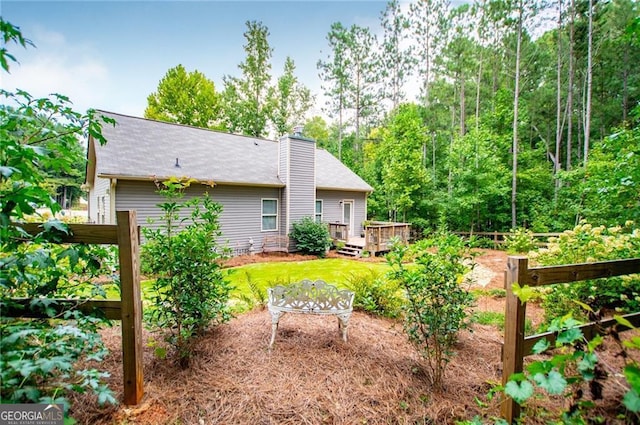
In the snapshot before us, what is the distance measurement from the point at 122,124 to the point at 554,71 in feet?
75.9

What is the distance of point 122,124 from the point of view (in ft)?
32.3

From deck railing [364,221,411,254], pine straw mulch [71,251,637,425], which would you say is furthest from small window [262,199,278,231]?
pine straw mulch [71,251,637,425]

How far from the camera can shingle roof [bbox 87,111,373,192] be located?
8532 millimetres

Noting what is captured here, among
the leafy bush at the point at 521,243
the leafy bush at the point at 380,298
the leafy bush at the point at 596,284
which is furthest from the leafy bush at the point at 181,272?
the leafy bush at the point at 521,243

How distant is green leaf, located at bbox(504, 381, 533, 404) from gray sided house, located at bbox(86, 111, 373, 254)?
Result: 9.33 metres

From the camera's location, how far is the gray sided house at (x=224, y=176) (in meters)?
8.54

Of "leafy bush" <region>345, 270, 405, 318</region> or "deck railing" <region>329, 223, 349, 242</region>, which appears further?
"deck railing" <region>329, 223, 349, 242</region>

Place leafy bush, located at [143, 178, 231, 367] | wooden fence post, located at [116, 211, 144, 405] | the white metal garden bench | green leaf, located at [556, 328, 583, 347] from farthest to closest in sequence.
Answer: the white metal garden bench → leafy bush, located at [143, 178, 231, 367] → wooden fence post, located at [116, 211, 144, 405] → green leaf, located at [556, 328, 583, 347]

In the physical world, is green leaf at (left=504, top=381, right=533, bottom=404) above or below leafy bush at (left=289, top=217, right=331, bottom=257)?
above

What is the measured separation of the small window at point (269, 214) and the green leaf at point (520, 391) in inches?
415

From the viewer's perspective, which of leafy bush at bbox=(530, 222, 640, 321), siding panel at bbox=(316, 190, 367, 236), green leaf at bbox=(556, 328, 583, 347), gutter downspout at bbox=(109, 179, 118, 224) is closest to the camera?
green leaf at bbox=(556, 328, 583, 347)

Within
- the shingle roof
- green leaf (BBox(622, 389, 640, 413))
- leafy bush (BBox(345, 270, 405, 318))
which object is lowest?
leafy bush (BBox(345, 270, 405, 318))

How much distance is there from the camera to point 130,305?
2.11m

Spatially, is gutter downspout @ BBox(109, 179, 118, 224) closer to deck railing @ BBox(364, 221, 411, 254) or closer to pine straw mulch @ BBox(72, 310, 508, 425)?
pine straw mulch @ BBox(72, 310, 508, 425)
